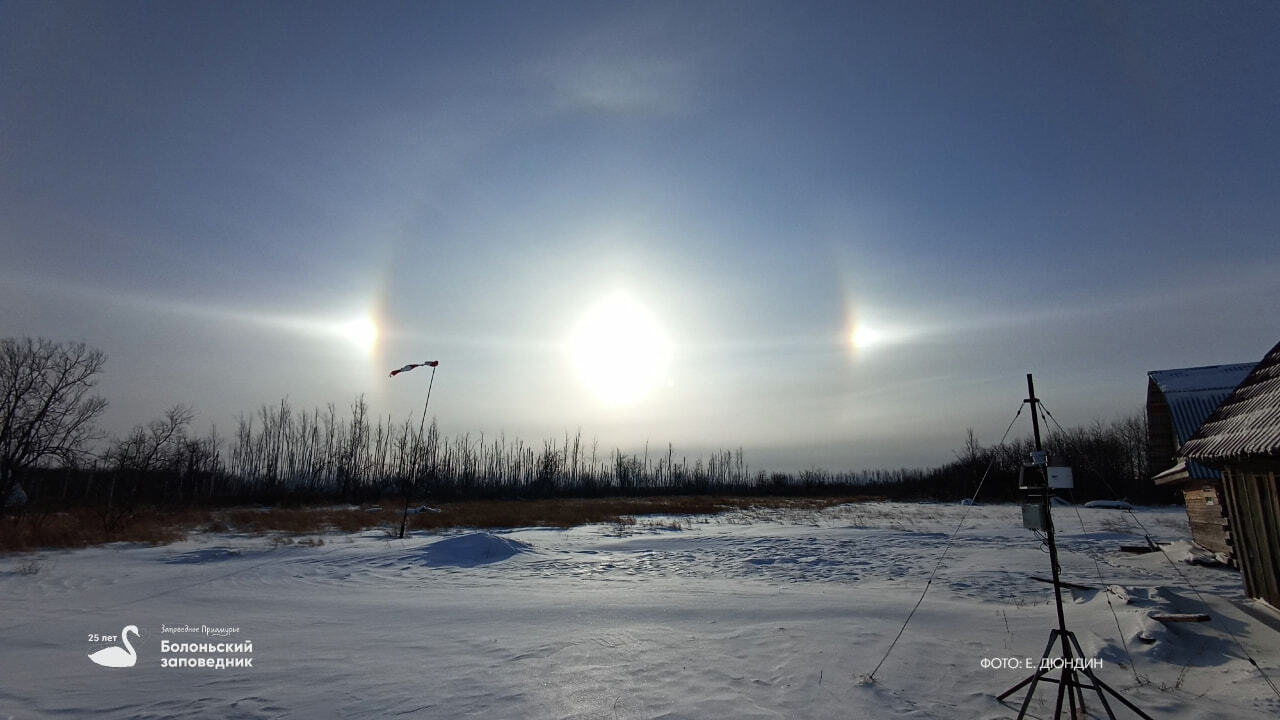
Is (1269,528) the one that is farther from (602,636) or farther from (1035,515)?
(602,636)

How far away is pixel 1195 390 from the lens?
50.4 ft

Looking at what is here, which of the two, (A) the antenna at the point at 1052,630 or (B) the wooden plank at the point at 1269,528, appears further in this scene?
(B) the wooden plank at the point at 1269,528

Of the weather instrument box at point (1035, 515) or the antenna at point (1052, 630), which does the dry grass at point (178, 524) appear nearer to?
the antenna at point (1052, 630)

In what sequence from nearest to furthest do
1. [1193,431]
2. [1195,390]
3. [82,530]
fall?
[1193,431] → [1195,390] → [82,530]

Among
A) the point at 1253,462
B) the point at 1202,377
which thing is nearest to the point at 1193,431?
the point at 1202,377

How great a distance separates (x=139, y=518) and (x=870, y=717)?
2939 centimetres

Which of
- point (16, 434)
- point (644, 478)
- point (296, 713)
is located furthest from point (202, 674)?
point (644, 478)

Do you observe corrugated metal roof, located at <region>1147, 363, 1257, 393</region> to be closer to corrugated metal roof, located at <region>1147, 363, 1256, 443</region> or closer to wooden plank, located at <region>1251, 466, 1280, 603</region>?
corrugated metal roof, located at <region>1147, 363, 1256, 443</region>

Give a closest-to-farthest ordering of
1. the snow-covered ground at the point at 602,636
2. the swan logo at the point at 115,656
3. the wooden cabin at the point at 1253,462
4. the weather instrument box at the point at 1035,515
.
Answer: the weather instrument box at the point at 1035,515
the snow-covered ground at the point at 602,636
the swan logo at the point at 115,656
the wooden cabin at the point at 1253,462

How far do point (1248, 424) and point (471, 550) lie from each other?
15.6 m

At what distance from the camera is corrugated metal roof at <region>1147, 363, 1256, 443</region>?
14719 mm

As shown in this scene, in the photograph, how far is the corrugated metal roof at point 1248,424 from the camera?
677 cm

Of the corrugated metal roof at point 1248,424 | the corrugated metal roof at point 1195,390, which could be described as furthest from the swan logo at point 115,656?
the corrugated metal roof at point 1195,390

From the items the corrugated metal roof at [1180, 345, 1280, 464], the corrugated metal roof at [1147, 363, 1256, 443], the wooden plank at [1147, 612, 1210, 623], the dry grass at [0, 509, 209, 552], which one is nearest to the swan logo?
the wooden plank at [1147, 612, 1210, 623]
